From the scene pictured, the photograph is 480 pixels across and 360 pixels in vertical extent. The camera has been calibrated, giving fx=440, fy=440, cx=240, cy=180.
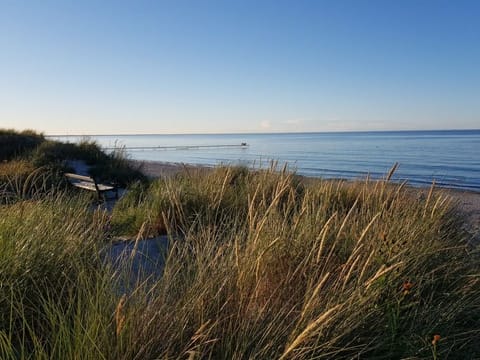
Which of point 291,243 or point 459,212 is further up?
point 291,243

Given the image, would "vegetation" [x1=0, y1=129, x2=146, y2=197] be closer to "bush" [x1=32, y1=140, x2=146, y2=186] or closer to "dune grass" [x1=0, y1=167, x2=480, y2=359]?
"bush" [x1=32, y1=140, x2=146, y2=186]

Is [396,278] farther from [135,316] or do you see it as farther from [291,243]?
[135,316]

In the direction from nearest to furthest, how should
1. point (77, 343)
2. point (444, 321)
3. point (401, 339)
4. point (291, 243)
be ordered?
point (77, 343) → point (401, 339) → point (444, 321) → point (291, 243)

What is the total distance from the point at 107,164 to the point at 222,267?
1343 cm

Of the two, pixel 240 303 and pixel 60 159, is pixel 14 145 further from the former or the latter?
pixel 240 303

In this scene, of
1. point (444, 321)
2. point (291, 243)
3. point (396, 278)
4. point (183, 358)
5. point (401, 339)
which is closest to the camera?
point (183, 358)

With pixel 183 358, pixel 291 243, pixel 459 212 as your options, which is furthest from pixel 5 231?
pixel 459 212

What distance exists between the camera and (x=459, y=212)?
6.58 metres

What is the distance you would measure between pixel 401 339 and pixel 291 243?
1.08 metres

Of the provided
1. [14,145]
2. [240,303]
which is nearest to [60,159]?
[14,145]

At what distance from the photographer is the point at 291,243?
325cm

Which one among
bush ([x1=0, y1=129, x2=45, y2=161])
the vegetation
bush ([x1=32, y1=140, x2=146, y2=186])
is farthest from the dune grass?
bush ([x1=0, y1=129, x2=45, y2=161])

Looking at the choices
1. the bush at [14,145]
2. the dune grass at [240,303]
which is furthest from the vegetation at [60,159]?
the dune grass at [240,303]

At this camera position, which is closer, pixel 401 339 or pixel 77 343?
pixel 77 343
